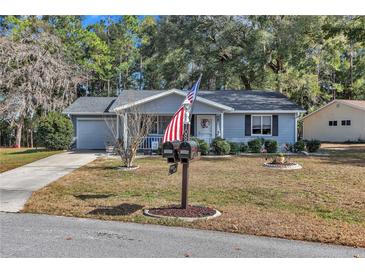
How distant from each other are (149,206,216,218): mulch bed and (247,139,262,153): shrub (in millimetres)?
12965

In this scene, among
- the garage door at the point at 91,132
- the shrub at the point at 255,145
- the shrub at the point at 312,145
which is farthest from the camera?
the garage door at the point at 91,132

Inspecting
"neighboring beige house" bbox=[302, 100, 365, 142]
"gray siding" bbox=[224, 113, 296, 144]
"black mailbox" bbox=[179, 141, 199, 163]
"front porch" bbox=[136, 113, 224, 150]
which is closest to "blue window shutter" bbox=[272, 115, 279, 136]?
"gray siding" bbox=[224, 113, 296, 144]

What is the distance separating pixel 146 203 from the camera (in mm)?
8477

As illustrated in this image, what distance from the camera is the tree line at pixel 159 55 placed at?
1095 inches

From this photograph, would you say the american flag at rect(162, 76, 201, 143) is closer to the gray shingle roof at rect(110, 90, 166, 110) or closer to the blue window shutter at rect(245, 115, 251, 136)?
the gray shingle roof at rect(110, 90, 166, 110)

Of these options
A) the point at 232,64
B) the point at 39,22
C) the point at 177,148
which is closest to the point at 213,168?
the point at 177,148

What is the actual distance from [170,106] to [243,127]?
4336 millimetres

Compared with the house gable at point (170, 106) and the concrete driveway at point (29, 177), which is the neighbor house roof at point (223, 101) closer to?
the house gable at point (170, 106)

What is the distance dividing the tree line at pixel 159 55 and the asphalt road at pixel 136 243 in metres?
18.9

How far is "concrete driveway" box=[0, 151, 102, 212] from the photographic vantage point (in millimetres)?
8944

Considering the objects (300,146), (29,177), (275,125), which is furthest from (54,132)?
(300,146)

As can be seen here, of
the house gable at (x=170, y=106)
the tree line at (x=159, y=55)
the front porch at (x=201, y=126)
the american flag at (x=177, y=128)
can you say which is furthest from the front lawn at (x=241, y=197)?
the tree line at (x=159, y=55)
